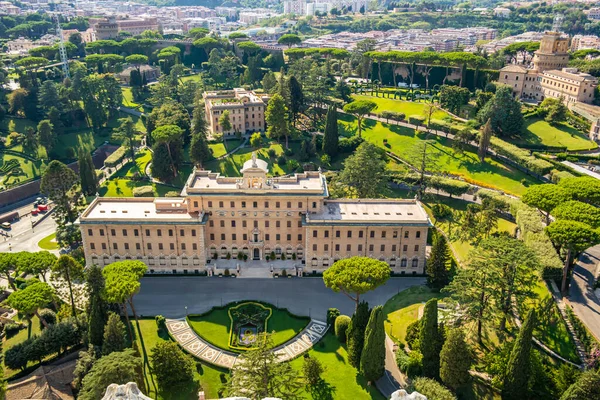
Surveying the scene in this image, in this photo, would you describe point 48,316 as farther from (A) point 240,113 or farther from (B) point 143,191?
(A) point 240,113

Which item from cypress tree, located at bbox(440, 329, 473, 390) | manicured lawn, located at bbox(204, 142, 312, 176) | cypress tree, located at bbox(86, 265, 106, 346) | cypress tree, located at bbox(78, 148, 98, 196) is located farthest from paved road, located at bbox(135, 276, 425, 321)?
manicured lawn, located at bbox(204, 142, 312, 176)

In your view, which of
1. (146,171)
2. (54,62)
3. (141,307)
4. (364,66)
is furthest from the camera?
(54,62)

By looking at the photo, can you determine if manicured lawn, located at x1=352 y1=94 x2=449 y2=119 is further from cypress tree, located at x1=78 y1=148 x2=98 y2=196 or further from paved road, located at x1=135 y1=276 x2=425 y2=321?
cypress tree, located at x1=78 y1=148 x2=98 y2=196

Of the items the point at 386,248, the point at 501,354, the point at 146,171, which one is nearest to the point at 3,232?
the point at 146,171

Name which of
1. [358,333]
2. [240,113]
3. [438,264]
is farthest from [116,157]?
[358,333]

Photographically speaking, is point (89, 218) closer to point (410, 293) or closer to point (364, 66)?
point (410, 293)

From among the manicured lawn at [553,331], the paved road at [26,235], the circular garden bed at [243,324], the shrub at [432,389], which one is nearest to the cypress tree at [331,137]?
the circular garden bed at [243,324]
